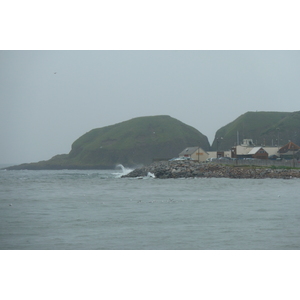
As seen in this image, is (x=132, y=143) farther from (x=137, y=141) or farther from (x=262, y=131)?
(x=262, y=131)

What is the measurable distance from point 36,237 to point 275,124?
137 ft

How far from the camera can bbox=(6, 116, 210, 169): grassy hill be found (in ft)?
182

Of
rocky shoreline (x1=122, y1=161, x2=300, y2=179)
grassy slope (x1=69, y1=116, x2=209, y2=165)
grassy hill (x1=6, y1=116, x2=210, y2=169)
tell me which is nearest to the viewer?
rocky shoreline (x1=122, y1=161, x2=300, y2=179)

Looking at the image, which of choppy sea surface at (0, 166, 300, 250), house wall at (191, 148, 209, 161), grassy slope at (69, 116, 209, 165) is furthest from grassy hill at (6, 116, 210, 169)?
choppy sea surface at (0, 166, 300, 250)

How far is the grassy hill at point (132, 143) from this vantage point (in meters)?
55.5

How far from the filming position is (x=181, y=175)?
135 ft

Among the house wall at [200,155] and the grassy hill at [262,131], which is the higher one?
the grassy hill at [262,131]

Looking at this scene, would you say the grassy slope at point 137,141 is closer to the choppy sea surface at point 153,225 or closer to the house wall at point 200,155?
the house wall at point 200,155

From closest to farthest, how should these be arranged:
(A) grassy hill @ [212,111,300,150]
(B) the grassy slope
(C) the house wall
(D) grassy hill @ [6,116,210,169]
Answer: (A) grassy hill @ [212,111,300,150] → (B) the grassy slope → (D) grassy hill @ [6,116,210,169] → (C) the house wall

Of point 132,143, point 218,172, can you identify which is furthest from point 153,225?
point 132,143

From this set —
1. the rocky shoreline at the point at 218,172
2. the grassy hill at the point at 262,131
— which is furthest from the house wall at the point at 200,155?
the rocky shoreline at the point at 218,172

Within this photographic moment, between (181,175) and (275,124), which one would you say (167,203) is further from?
(275,124)

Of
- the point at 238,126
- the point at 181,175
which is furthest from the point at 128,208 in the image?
the point at 238,126

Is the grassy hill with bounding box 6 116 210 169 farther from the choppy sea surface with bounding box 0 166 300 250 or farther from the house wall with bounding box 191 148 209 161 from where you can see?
the choppy sea surface with bounding box 0 166 300 250
